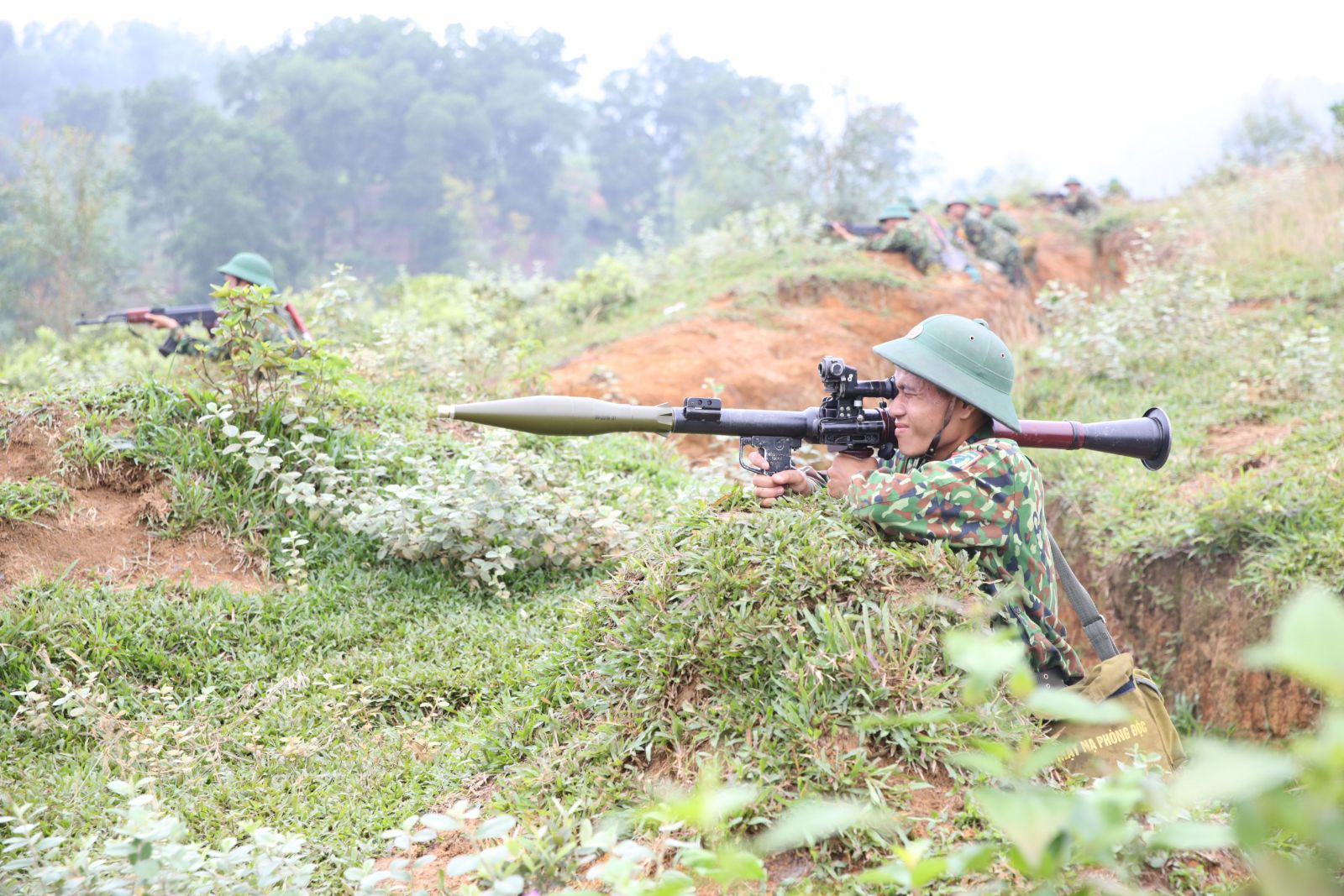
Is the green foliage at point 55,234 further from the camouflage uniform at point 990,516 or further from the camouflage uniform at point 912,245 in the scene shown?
the camouflage uniform at point 990,516

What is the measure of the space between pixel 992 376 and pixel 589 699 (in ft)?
5.21

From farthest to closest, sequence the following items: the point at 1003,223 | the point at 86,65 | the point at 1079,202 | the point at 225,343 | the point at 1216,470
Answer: the point at 86,65
the point at 1079,202
the point at 1003,223
the point at 1216,470
the point at 225,343

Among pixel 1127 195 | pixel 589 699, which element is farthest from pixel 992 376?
pixel 1127 195

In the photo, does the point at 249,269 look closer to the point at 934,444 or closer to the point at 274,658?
the point at 274,658

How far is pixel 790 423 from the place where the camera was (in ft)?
10.6

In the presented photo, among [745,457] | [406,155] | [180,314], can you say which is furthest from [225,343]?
[406,155]

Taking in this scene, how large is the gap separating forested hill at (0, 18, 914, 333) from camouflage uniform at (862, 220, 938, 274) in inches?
256

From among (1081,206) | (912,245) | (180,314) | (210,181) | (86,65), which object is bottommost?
(180,314)

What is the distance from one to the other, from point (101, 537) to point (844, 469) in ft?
11.0

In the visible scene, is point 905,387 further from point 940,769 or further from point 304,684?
point 304,684

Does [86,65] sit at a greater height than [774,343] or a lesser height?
greater

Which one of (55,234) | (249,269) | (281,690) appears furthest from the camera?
(55,234)

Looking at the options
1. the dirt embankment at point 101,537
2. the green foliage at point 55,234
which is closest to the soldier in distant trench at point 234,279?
the dirt embankment at point 101,537

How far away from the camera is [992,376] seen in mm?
3125
